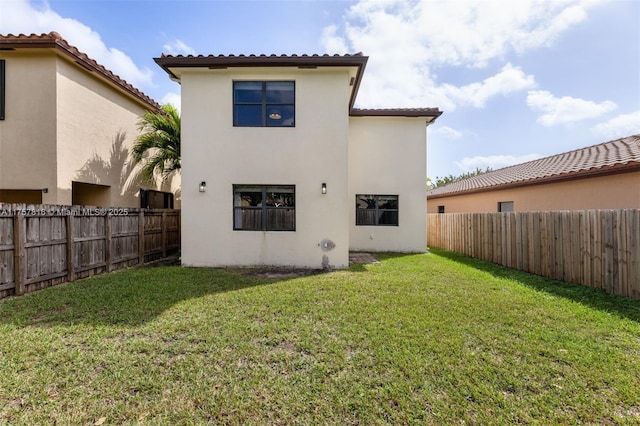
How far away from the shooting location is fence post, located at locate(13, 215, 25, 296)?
18.2ft

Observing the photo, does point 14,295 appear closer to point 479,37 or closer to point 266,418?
point 266,418

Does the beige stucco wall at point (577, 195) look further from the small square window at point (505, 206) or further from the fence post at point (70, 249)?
the fence post at point (70, 249)

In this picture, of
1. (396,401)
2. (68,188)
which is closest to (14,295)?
(68,188)

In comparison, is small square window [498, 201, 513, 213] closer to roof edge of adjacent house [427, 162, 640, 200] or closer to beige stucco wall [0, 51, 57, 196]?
roof edge of adjacent house [427, 162, 640, 200]

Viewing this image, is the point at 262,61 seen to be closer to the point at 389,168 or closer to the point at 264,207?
the point at 264,207

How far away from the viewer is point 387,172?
12.2 meters

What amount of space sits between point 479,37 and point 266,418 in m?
13.9

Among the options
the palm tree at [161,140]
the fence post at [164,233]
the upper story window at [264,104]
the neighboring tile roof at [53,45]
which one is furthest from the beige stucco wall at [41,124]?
the upper story window at [264,104]

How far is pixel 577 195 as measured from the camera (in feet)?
30.1

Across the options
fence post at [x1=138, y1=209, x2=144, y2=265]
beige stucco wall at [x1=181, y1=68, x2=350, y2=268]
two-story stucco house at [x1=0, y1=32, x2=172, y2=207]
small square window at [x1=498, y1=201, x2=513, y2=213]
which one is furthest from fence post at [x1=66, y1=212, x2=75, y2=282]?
small square window at [x1=498, y1=201, x2=513, y2=213]

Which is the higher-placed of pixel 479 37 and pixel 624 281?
pixel 479 37

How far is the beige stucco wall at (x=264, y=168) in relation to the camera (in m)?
8.45

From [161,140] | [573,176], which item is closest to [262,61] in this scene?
[161,140]

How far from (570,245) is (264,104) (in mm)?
9224
